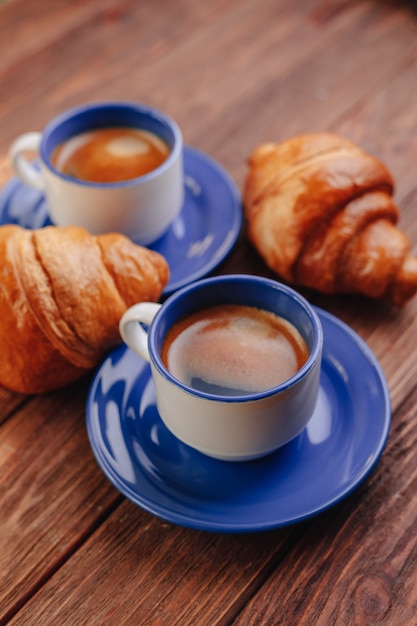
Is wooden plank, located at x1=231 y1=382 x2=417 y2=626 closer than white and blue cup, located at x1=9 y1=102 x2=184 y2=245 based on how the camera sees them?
Yes

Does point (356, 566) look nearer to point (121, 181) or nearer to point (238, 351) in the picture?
point (238, 351)

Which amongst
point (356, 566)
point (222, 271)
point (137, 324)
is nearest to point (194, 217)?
point (222, 271)

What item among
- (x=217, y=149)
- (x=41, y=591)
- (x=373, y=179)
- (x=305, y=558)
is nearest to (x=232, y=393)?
(x=305, y=558)

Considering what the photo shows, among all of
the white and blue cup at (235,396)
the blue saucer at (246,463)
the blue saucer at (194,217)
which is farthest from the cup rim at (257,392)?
the blue saucer at (194,217)

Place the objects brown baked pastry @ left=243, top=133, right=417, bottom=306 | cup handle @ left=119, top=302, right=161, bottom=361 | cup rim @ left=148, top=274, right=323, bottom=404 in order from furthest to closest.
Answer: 1. brown baked pastry @ left=243, top=133, right=417, bottom=306
2. cup handle @ left=119, top=302, right=161, bottom=361
3. cup rim @ left=148, top=274, right=323, bottom=404

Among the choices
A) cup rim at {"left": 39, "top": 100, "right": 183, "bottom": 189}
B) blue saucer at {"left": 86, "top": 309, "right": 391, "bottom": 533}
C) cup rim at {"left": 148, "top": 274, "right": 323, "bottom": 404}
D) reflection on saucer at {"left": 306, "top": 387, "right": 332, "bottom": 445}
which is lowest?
reflection on saucer at {"left": 306, "top": 387, "right": 332, "bottom": 445}

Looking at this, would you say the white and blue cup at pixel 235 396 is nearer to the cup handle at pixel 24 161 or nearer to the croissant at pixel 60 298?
the croissant at pixel 60 298

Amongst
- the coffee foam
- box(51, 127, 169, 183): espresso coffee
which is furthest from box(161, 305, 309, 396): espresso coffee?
box(51, 127, 169, 183): espresso coffee

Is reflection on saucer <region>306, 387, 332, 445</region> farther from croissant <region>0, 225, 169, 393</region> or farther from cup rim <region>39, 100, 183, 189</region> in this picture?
cup rim <region>39, 100, 183, 189</region>
